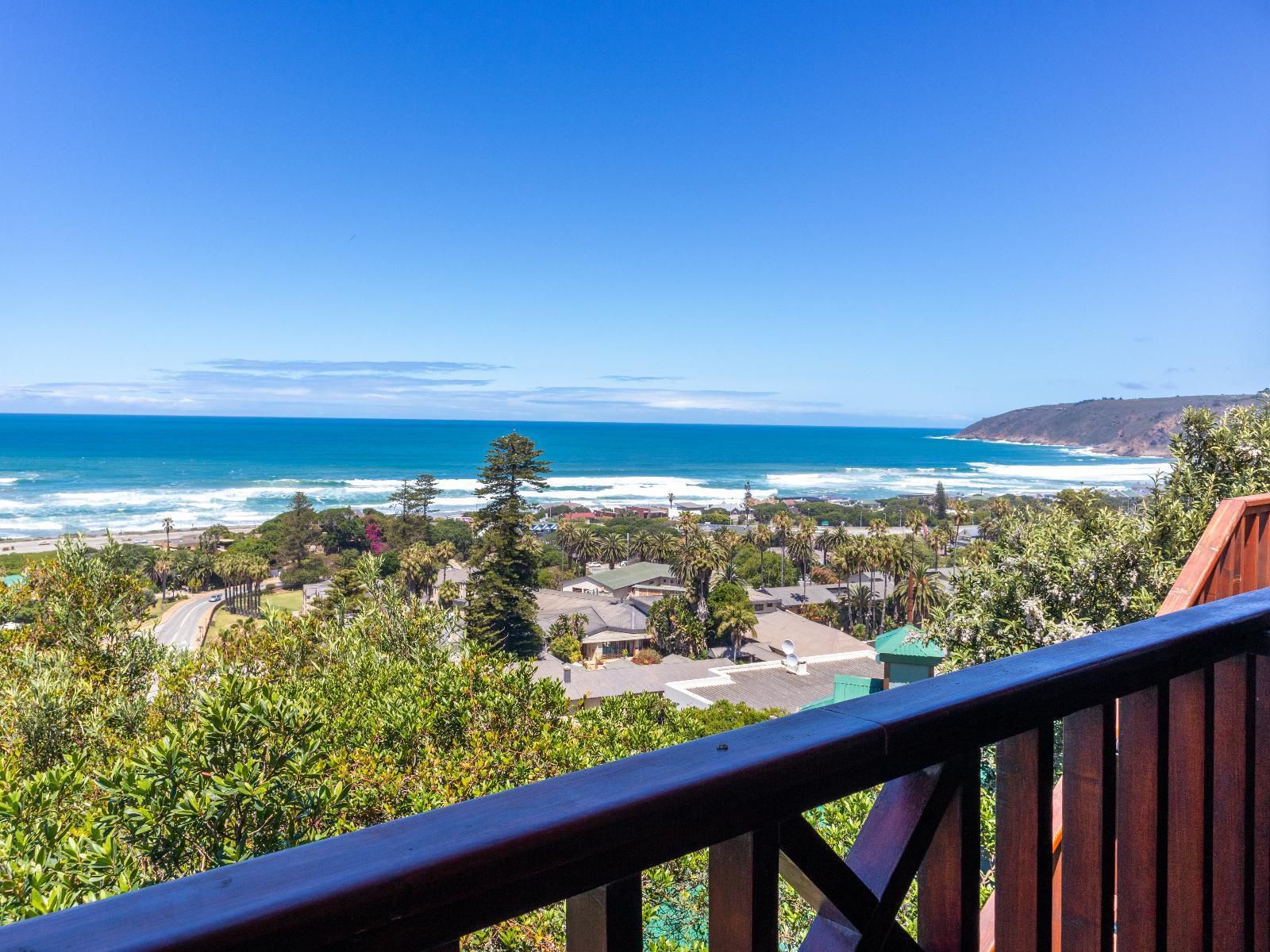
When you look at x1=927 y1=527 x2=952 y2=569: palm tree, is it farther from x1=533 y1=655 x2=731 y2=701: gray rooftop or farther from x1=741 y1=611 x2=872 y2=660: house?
x1=533 y1=655 x2=731 y2=701: gray rooftop

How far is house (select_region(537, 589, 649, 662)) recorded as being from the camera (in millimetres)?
27766

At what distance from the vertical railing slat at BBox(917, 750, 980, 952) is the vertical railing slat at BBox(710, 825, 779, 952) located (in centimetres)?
23

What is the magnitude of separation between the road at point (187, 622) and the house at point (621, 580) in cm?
1557

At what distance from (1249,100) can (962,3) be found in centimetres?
433

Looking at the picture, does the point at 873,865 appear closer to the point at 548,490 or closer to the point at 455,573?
the point at 455,573

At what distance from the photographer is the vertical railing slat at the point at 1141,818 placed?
2.90 feet

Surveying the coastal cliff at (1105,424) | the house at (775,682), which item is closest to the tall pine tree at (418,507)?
the house at (775,682)

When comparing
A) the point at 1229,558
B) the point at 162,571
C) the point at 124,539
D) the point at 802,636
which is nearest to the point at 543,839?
the point at 1229,558

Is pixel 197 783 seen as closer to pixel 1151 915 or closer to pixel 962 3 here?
pixel 1151 915

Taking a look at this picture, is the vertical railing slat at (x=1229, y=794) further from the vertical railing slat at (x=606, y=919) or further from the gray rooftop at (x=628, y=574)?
the gray rooftop at (x=628, y=574)

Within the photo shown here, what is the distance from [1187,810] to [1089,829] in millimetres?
264

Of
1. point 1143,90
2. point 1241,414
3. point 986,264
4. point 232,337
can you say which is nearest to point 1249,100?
point 1143,90

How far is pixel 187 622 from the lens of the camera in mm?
26312

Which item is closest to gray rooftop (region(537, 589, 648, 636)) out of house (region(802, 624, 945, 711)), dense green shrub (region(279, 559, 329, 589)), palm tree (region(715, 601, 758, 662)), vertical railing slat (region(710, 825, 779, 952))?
palm tree (region(715, 601, 758, 662))
